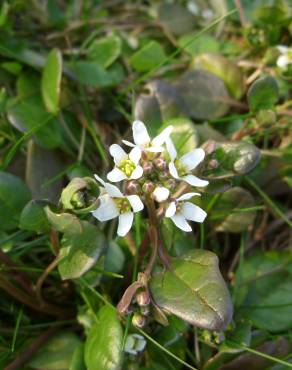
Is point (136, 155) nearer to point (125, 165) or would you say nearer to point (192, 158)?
point (125, 165)

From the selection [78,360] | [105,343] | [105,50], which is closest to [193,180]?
[105,343]

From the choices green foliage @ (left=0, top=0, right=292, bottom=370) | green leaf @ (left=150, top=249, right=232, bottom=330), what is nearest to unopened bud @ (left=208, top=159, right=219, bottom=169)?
green foliage @ (left=0, top=0, right=292, bottom=370)

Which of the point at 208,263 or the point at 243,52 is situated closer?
the point at 208,263

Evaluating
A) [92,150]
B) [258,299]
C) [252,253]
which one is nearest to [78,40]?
[92,150]

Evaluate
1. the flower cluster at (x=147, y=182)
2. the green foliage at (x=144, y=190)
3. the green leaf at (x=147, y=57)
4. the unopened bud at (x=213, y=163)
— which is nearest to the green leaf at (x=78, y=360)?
the green foliage at (x=144, y=190)

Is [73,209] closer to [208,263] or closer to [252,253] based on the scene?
[208,263]

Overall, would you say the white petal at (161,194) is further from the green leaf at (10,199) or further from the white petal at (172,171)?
the green leaf at (10,199)

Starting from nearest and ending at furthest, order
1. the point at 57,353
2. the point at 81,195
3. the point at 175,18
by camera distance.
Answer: the point at 81,195 < the point at 57,353 < the point at 175,18
